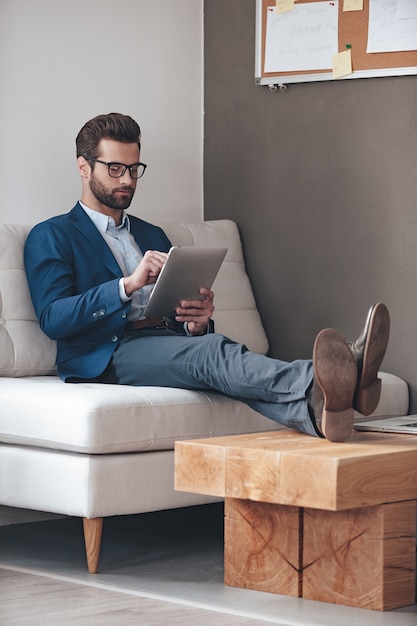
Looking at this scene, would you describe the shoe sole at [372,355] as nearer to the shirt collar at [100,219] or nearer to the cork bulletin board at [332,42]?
the shirt collar at [100,219]

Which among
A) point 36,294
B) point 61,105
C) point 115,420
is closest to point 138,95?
point 61,105

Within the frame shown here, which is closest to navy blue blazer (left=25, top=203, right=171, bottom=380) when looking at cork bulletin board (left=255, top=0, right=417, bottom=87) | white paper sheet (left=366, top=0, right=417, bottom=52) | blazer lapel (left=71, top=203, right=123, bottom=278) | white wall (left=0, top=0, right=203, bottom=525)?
blazer lapel (left=71, top=203, right=123, bottom=278)

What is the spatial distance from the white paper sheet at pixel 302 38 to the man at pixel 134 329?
0.82 meters

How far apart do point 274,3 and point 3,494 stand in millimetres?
2112

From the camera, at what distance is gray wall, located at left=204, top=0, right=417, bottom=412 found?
12.9 ft

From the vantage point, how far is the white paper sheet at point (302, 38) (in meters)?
4.06

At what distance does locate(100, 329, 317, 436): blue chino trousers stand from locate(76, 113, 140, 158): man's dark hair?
619 millimetres

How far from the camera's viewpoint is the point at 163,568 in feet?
10.1

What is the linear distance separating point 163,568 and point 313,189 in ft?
5.41

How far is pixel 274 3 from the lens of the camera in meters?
4.20

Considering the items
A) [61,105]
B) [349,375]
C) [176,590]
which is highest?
[61,105]

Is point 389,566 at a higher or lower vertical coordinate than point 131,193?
lower

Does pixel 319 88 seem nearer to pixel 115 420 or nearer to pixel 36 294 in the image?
pixel 36 294

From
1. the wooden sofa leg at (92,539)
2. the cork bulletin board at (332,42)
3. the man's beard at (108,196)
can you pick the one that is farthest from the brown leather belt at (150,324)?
the cork bulletin board at (332,42)
